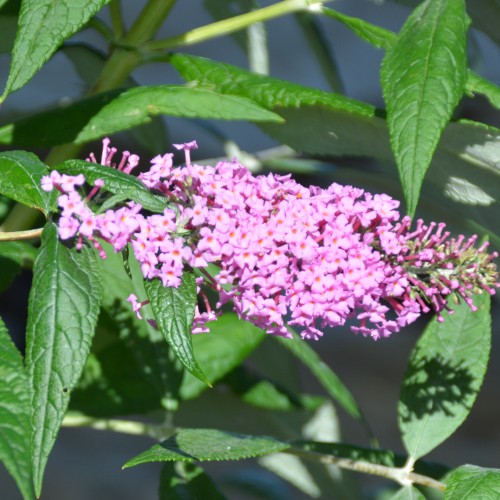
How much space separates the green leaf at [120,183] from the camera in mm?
724

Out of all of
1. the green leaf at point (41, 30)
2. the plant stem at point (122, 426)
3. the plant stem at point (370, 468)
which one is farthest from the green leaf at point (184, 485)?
the green leaf at point (41, 30)

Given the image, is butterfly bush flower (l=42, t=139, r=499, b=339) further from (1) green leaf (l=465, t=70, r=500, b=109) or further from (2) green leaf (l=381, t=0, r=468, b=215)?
(1) green leaf (l=465, t=70, r=500, b=109)

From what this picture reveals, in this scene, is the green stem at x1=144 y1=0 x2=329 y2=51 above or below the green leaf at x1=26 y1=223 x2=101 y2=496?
above

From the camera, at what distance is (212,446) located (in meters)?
0.94

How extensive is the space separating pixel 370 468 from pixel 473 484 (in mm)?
158

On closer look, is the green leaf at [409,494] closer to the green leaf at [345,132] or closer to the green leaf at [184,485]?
the green leaf at [184,485]

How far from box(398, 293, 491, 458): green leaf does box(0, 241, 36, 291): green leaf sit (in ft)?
1.58

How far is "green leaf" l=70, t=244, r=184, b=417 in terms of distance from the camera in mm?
1126

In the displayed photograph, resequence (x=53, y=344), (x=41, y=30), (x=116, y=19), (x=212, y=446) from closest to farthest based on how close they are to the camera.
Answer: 1. (x=53, y=344)
2. (x=41, y=30)
3. (x=212, y=446)
4. (x=116, y=19)

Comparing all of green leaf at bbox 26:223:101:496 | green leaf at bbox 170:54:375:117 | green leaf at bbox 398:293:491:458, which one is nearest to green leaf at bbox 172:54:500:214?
green leaf at bbox 170:54:375:117

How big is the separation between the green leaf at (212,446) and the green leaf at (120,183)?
243 millimetres

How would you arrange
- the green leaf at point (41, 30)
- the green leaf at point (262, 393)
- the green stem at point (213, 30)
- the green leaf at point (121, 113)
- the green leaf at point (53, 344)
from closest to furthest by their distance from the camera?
1. the green leaf at point (53, 344)
2. the green leaf at point (41, 30)
3. the green leaf at point (121, 113)
4. the green stem at point (213, 30)
5. the green leaf at point (262, 393)

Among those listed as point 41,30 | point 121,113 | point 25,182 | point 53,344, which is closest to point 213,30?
point 121,113

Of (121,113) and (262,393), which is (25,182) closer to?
(121,113)
